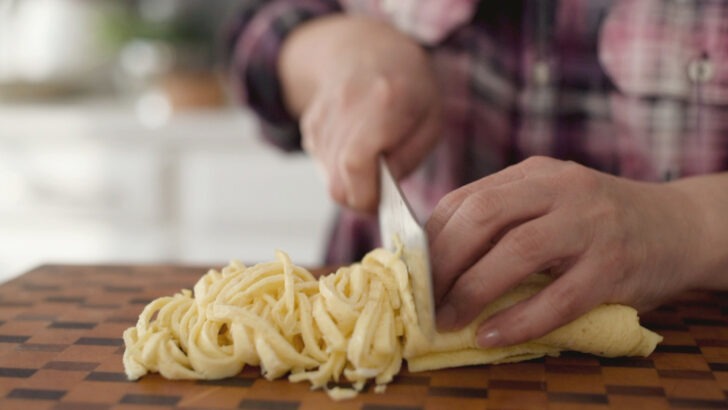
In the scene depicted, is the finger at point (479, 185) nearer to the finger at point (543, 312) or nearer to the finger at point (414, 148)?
the finger at point (543, 312)

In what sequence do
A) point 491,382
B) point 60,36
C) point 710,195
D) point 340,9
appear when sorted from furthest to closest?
point 60,36
point 340,9
point 710,195
point 491,382

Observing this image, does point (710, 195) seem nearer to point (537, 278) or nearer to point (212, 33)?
point (537, 278)

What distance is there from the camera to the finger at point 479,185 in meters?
0.87

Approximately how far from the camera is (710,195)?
994 mm

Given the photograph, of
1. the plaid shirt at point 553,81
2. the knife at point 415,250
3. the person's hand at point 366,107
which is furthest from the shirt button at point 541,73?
the knife at point 415,250

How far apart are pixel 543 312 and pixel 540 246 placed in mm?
62

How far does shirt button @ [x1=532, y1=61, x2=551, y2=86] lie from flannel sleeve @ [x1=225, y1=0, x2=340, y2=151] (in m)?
0.42

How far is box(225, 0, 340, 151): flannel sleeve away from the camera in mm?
1704

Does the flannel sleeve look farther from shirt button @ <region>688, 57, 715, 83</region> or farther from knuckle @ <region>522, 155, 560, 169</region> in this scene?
knuckle @ <region>522, 155, 560, 169</region>

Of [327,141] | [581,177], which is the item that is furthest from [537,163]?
[327,141]

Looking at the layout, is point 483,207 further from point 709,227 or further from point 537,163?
point 709,227

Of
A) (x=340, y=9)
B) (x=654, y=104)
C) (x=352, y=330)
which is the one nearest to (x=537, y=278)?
(x=352, y=330)

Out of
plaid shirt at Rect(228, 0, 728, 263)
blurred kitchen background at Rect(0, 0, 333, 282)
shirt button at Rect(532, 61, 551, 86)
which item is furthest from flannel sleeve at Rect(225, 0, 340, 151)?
blurred kitchen background at Rect(0, 0, 333, 282)

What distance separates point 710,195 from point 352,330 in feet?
1.37
